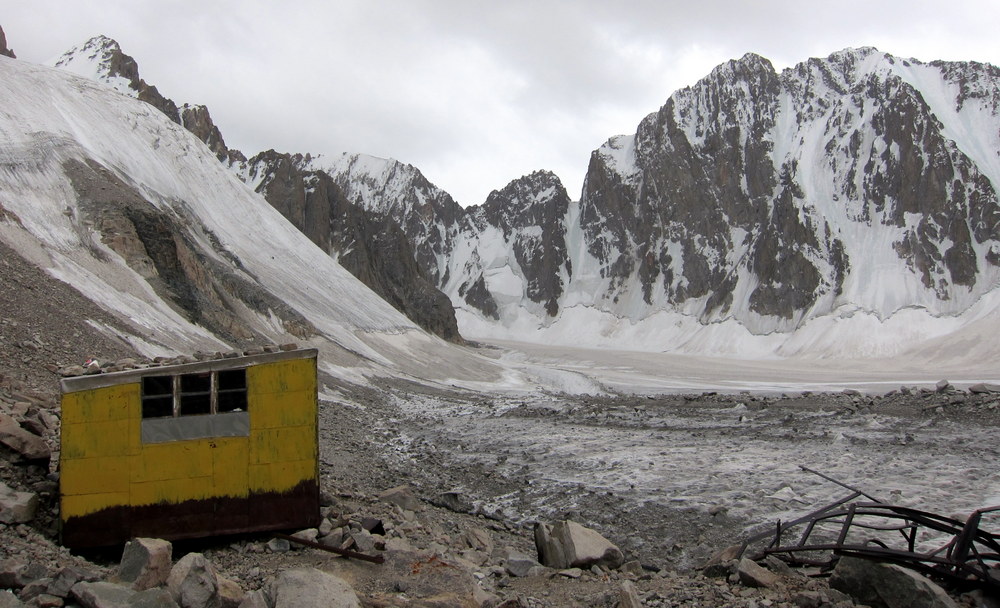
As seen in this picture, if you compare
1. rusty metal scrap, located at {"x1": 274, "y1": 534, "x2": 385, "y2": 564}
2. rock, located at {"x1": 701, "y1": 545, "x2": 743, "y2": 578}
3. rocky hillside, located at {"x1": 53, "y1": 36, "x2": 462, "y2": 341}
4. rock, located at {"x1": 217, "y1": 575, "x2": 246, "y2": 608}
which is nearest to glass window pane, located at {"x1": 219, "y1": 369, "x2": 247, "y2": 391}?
rusty metal scrap, located at {"x1": 274, "y1": 534, "x2": 385, "y2": 564}

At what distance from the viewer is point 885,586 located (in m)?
8.01

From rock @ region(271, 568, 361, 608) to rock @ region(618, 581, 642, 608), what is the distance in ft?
10.3

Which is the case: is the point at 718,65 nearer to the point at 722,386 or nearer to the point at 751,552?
the point at 722,386

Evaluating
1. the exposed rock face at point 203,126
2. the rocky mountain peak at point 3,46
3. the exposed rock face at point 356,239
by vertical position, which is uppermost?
the exposed rock face at point 203,126

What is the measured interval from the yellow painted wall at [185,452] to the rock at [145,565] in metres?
1.96

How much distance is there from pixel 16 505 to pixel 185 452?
2228mm

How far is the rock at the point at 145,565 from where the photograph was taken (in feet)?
27.2

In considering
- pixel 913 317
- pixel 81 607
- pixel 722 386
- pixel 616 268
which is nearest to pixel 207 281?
pixel 81 607

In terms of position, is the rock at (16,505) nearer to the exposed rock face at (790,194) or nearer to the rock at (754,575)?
the rock at (754,575)

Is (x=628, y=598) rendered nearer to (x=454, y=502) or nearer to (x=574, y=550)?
(x=574, y=550)

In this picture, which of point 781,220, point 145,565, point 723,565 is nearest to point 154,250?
point 145,565

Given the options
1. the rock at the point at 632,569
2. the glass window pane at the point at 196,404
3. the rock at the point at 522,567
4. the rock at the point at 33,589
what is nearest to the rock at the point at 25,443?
the glass window pane at the point at 196,404

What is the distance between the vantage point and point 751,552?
11703 millimetres

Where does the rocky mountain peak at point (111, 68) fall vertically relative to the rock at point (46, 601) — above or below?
above
